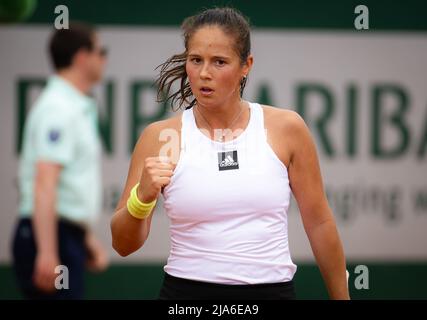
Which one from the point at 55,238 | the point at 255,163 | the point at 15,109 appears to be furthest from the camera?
the point at 15,109

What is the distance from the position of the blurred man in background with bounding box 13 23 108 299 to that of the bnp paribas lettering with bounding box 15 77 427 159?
0.30 m

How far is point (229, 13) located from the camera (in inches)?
124

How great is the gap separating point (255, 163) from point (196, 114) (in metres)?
0.30

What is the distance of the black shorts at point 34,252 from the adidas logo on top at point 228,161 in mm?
2814

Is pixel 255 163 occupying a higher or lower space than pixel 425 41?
lower

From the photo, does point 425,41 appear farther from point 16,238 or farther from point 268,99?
point 16,238

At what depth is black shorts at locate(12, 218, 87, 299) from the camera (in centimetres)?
570

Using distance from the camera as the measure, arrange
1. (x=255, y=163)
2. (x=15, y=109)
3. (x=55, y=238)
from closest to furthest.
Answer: (x=255, y=163) → (x=55, y=238) → (x=15, y=109)

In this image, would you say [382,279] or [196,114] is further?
[382,279]

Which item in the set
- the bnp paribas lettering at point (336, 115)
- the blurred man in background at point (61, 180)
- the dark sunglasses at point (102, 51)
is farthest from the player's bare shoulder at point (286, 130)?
the bnp paribas lettering at point (336, 115)

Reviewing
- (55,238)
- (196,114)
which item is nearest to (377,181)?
(55,238)

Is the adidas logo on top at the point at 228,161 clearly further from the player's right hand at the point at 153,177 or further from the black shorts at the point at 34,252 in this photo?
the black shorts at the point at 34,252

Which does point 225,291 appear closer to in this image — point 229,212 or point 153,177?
point 229,212

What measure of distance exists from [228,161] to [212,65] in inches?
12.1
